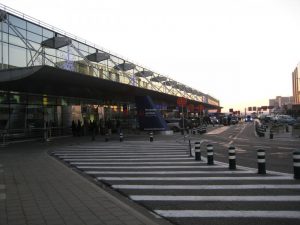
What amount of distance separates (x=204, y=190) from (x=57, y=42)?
85.0 feet

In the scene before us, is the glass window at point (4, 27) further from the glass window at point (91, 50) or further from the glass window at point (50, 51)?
the glass window at point (91, 50)

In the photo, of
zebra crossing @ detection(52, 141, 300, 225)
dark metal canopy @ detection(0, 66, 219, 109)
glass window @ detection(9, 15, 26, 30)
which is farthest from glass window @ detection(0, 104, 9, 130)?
zebra crossing @ detection(52, 141, 300, 225)

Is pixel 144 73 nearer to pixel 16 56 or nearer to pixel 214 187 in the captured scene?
pixel 16 56

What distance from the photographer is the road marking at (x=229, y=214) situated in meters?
8.20

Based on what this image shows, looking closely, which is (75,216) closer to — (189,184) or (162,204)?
(162,204)

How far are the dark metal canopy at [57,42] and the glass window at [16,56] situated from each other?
279 centimetres


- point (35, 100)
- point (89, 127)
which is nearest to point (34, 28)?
point (35, 100)

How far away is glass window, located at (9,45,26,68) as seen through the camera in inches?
1170

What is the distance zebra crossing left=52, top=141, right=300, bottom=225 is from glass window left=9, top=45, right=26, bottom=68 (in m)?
14.7

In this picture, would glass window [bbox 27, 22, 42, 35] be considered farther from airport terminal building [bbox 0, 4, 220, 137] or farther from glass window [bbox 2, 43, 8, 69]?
glass window [bbox 2, 43, 8, 69]

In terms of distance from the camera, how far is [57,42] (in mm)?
34406

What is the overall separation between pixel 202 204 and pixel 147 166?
7273 millimetres

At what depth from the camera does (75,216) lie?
7648mm

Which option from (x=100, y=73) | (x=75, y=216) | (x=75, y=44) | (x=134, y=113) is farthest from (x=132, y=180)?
(x=134, y=113)
